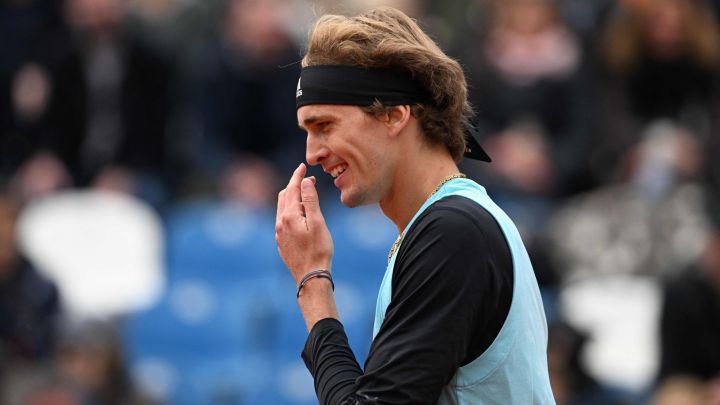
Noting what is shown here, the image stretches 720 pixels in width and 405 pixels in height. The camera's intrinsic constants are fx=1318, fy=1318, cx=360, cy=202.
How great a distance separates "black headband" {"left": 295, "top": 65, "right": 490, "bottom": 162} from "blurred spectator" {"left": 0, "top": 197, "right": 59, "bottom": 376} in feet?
19.2

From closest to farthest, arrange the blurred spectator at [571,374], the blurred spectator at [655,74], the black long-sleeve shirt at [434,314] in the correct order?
the black long-sleeve shirt at [434,314] < the blurred spectator at [571,374] < the blurred spectator at [655,74]

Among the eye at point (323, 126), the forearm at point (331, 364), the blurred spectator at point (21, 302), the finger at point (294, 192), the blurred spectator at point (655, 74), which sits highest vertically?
the eye at point (323, 126)

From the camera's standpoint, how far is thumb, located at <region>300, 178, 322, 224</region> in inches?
138

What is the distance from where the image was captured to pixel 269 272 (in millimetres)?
9109

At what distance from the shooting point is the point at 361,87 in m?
3.42

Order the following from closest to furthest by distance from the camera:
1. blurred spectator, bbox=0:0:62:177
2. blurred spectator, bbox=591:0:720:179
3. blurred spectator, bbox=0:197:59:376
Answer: blurred spectator, bbox=0:197:59:376, blurred spectator, bbox=591:0:720:179, blurred spectator, bbox=0:0:62:177

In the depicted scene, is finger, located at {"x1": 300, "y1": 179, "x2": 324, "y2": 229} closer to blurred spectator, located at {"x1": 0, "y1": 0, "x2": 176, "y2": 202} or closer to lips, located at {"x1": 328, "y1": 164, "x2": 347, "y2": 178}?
lips, located at {"x1": 328, "y1": 164, "x2": 347, "y2": 178}

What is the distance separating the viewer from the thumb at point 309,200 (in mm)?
3506

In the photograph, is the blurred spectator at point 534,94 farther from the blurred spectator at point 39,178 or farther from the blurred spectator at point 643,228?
the blurred spectator at point 39,178

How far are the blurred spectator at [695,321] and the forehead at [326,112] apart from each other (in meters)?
4.95

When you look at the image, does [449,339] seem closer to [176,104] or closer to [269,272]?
[269,272]

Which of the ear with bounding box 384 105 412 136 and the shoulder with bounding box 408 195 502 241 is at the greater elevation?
the ear with bounding box 384 105 412 136

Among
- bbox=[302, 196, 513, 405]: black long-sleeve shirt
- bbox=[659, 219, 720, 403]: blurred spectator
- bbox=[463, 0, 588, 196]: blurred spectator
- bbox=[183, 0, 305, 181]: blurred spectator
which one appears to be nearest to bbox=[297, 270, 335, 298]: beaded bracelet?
bbox=[302, 196, 513, 405]: black long-sleeve shirt

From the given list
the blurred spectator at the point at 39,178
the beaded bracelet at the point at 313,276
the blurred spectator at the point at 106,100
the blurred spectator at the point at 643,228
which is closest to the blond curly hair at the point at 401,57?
the beaded bracelet at the point at 313,276
